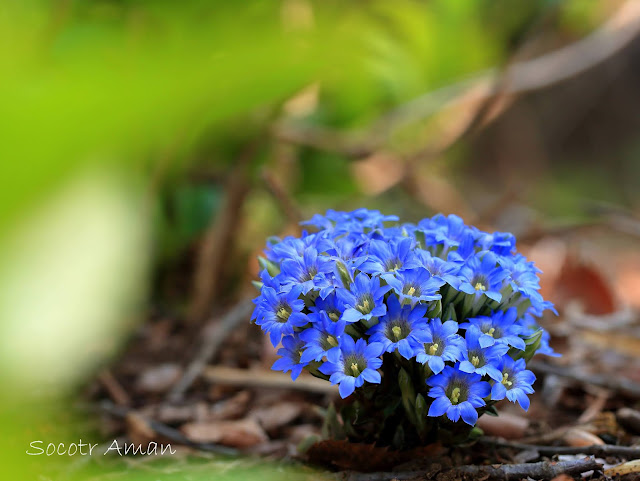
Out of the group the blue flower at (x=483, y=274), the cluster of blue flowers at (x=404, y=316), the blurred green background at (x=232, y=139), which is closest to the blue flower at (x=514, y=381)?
the cluster of blue flowers at (x=404, y=316)

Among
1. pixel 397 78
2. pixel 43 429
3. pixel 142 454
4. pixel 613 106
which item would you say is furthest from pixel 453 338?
pixel 613 106

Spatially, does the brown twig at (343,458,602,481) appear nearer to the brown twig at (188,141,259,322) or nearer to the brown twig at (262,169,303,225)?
the brown twig at (262,169,303,225)

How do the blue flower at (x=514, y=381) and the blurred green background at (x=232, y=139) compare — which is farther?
the blue flower at (x=514, y=381)

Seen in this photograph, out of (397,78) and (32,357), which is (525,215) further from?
(32,357)

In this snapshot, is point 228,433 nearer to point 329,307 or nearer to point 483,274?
point 329,307

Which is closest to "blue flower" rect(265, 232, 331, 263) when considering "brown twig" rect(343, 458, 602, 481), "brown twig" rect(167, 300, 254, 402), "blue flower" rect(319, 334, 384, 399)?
"blue flower" rect(319, 334, 384, 399)

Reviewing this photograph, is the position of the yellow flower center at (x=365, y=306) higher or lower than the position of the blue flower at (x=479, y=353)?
higher

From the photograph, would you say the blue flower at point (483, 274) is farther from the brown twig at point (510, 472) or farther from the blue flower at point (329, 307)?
the brown twig at point (510, 472)
